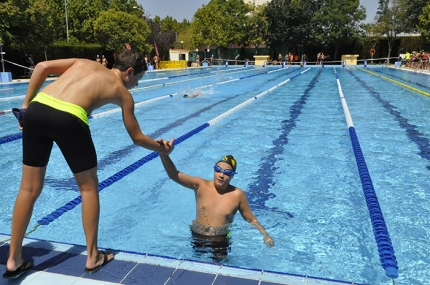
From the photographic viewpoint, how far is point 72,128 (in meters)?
2.07

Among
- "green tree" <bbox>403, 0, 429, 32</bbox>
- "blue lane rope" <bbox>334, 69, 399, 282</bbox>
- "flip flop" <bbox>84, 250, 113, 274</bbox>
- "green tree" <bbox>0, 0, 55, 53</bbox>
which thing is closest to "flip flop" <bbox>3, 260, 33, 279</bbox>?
"flip flop" <bbox>84, 250, 113, 274</bbox>

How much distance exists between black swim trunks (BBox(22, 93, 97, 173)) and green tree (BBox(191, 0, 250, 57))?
4357cm

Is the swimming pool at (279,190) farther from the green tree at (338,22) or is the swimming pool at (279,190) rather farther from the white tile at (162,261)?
the green tree at (338,22)

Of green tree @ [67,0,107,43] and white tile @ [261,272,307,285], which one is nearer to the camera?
white tile @ [261,272,307,285]

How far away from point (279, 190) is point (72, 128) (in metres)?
3.23

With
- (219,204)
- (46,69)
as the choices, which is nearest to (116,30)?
(219,204)

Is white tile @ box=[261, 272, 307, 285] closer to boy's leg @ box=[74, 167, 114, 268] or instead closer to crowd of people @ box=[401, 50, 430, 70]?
boy's leg @ box=[74, 167, 114, 268]

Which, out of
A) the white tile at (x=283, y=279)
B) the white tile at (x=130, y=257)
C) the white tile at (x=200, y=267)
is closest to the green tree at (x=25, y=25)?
the white tile at (x=130, y=257)

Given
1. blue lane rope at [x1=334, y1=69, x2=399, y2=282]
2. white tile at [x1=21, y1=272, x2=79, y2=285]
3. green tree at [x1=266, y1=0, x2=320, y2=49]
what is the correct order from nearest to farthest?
1. white tile at [x1=21, y1=272, x2=79, y2=285]
2. blue lane rope at [x1=334, y1=69, x2=399, y2=282]
3. green tree at [x1=266, y1=0, x2=320, y2=49]

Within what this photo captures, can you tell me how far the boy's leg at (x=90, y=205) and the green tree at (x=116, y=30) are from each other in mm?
30636

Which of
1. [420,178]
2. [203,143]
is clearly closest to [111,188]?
[203,143]

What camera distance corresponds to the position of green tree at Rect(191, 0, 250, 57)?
1745 inches

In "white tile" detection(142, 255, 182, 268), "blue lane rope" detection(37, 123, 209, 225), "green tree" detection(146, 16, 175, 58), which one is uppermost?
"green tree" detection(146, 16, 175, 58)

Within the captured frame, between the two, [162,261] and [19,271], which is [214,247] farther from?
[19,271]
